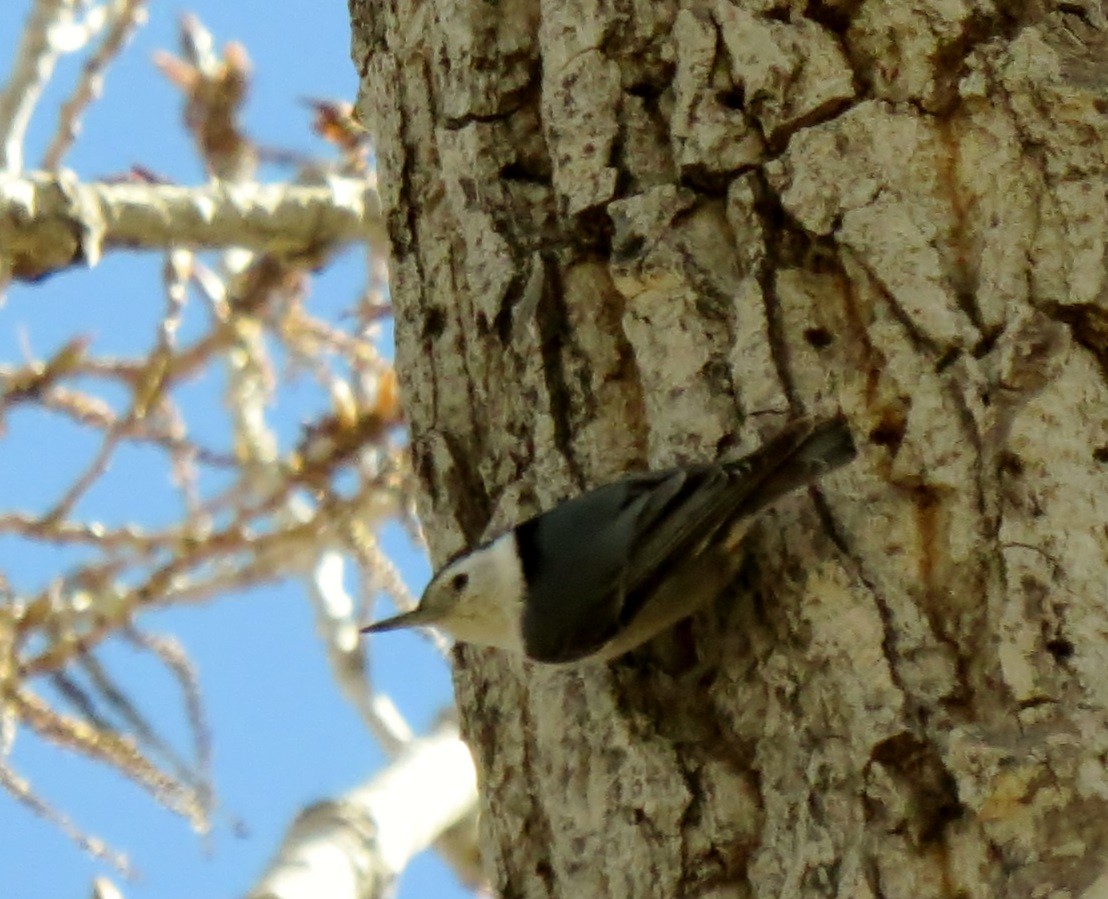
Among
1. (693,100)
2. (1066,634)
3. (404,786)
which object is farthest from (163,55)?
(1066,634)

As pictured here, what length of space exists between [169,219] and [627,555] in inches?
60.4

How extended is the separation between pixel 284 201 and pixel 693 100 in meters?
1.54

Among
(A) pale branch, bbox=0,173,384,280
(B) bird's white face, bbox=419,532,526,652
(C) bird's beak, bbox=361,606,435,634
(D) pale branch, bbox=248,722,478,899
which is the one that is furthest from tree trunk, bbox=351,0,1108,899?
(D) pale branch, bbox=248,722,478,899

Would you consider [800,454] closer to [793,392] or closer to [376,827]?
[793,392]

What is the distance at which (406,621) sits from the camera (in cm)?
210

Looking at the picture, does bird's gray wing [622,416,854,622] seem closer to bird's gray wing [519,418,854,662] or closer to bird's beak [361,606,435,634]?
bird's gray wing [519,418,854,662]

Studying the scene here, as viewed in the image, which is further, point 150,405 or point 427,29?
point 150,405

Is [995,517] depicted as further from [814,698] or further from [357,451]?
[357,451]

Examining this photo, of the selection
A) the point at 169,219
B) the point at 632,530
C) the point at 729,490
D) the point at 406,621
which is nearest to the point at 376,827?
the point at 406,621

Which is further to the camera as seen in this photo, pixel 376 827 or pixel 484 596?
pixel 376 827

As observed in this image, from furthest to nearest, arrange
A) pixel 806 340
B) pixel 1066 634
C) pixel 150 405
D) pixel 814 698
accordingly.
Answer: pixel 150 405
pixel 806 340
pixel 814 698
pixel 1066 634

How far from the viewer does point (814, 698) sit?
1511mm

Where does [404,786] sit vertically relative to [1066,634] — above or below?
above

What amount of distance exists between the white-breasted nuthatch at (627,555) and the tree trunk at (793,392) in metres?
0.04
